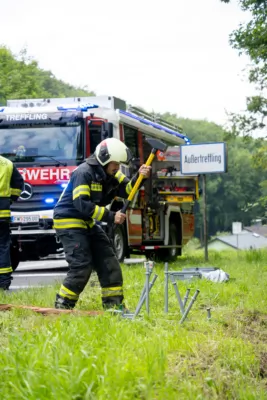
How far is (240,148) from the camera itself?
116 m

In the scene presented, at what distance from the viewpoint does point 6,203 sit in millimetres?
10773

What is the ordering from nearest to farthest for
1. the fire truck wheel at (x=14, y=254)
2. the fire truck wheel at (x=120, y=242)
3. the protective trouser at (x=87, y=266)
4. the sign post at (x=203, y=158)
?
the protective trouser at (x=87, y=266) < the fire truck wheel at (x=14, y=254) < the fire truck wheel at (x=120, y=242) < the sign post at (x=203, y=158)

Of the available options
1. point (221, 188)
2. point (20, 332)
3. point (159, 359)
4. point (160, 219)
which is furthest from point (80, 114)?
point (221, 188)

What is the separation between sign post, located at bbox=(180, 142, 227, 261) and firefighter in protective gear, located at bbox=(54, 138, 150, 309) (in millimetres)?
9263

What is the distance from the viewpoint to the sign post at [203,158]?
17625 mm

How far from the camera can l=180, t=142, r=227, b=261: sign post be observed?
694 inches

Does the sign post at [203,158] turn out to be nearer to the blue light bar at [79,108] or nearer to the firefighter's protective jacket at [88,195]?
the blue light bar at [79,108]

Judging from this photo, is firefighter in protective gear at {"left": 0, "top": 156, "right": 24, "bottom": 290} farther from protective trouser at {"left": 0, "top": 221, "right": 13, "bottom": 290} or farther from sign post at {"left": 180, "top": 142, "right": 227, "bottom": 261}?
sign post at {"left": 180, "top": 142, "right": 227, "bottom": 261}

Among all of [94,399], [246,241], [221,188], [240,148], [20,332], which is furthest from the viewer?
[240,148]

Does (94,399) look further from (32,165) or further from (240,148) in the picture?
(240,148)

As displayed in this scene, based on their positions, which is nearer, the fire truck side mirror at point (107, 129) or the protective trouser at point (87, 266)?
the protective trouser at point (87, 266)

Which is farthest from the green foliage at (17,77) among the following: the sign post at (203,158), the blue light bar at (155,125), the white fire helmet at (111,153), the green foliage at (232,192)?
the green foliage at (232,192)

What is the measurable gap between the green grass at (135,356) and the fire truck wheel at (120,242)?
8111 mm

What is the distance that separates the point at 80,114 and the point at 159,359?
404 inches
